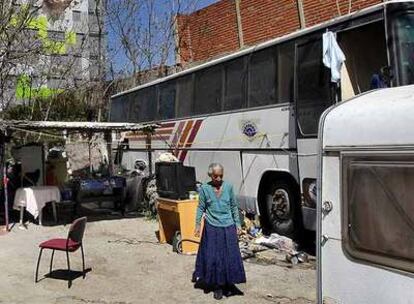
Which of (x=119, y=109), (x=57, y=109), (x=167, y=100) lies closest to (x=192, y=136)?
(x=167, y=100)

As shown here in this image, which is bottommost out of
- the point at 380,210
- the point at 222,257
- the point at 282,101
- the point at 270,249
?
the point at 270,249

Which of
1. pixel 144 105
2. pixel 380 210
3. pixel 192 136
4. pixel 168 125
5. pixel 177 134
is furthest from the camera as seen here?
pixel 144 105

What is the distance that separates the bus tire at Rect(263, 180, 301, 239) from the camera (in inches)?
389

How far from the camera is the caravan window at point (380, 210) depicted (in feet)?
9.93

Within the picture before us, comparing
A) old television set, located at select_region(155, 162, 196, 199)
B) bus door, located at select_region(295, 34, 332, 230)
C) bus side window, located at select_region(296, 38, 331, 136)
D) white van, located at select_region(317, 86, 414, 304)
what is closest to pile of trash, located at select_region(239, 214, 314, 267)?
bus door, located at select_region(295, 34, 332, 230)

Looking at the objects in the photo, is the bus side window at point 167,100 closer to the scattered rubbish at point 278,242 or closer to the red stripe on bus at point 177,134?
the red stripe on bus at point 177,134

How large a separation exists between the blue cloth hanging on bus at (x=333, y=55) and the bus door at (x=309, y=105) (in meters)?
0.25

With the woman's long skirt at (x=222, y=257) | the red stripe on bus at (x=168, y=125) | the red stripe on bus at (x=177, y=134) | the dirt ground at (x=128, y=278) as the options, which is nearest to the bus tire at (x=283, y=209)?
the dirt ground at (x=128, y=278)

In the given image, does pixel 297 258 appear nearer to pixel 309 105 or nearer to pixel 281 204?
pixel 281 204

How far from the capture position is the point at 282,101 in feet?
32.6

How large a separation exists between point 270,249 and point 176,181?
6.11 feet

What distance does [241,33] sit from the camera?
18297 millimetres

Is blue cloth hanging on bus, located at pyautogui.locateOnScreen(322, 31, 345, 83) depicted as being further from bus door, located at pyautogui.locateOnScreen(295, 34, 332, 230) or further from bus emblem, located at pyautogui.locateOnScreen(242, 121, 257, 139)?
bus emblem, located at pyautogui.locateOnScreen(242, 121, 257, 139)

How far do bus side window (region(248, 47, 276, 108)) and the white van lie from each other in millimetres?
6705
